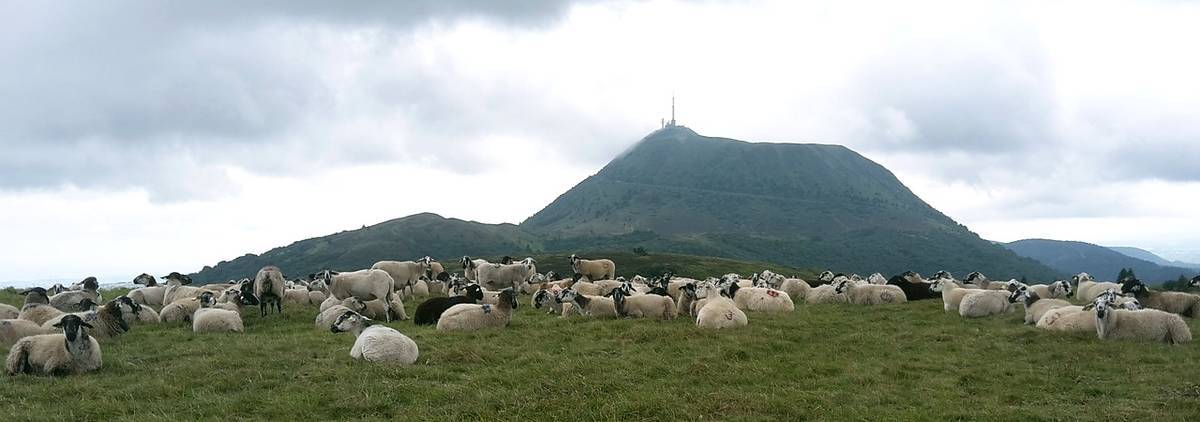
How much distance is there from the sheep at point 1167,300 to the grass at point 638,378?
6804mm

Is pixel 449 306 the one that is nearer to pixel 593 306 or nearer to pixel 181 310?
pixel 593 306

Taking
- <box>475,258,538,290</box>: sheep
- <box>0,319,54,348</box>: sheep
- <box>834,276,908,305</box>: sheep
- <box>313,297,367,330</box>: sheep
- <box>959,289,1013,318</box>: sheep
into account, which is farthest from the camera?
<box>475,258,538,290</box>: sheep

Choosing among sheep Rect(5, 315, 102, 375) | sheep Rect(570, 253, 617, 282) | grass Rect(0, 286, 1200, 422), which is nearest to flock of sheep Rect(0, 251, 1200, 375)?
sheep Rect(5, 315, 102, 375)

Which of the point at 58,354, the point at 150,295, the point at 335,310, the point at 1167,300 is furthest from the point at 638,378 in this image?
the point at 150,295

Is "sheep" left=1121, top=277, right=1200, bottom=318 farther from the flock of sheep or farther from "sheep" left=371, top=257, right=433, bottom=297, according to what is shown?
"sheep" left=371, top=257, right=433, bottom=297

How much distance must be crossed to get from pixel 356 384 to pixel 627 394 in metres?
4.29

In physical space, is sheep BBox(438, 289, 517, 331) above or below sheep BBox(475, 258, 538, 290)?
below

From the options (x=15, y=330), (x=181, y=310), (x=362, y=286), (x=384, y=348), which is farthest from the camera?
(x=362, y=286)

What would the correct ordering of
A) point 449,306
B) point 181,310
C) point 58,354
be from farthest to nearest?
point 181,310, point 449,306, point 58,354

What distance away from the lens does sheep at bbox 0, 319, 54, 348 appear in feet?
50.4

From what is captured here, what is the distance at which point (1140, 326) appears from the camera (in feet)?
51.8

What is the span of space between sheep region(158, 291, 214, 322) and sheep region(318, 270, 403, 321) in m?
3.67

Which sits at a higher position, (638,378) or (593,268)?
(593,268)

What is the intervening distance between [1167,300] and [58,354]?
2780 centimetres
